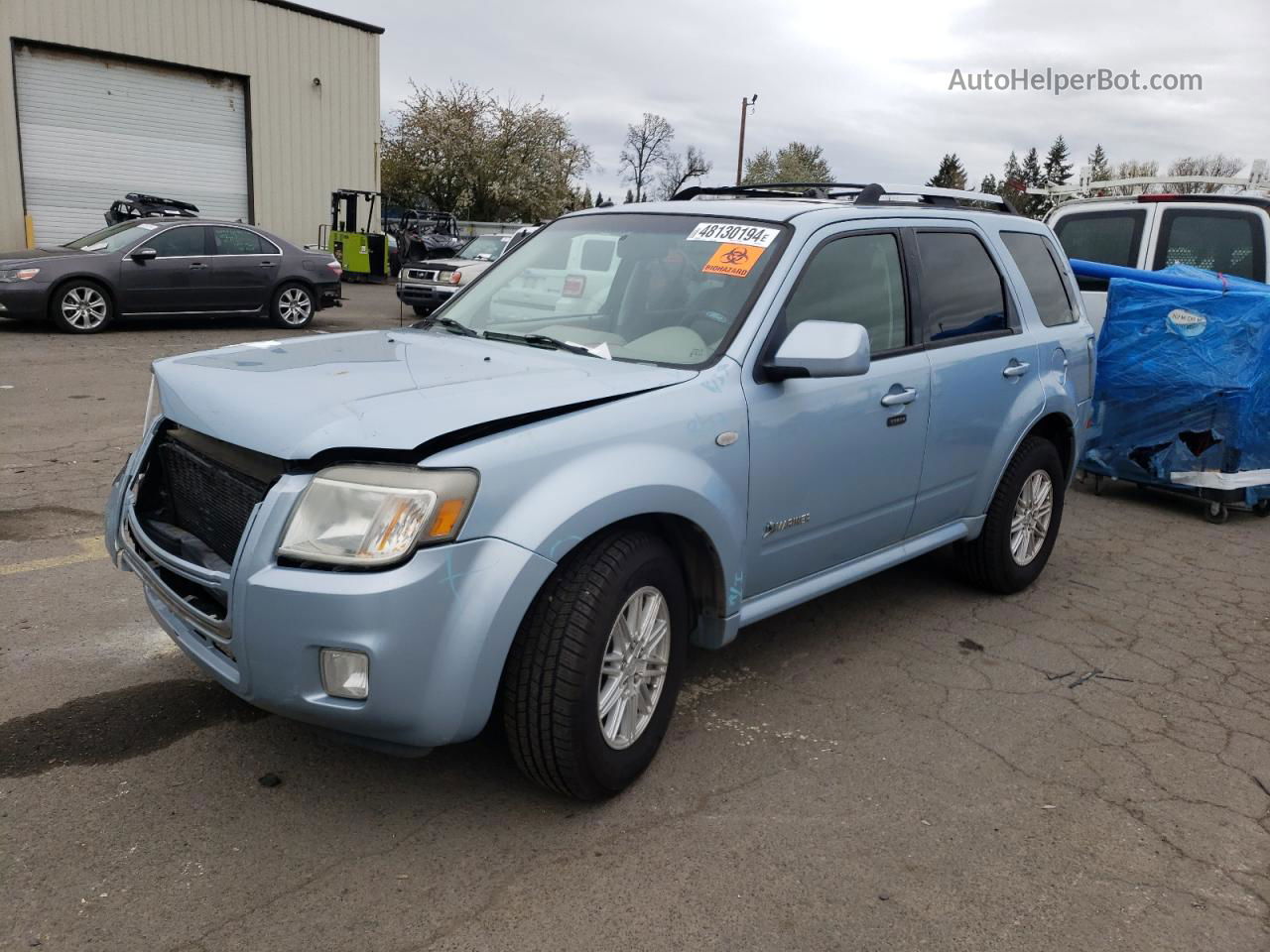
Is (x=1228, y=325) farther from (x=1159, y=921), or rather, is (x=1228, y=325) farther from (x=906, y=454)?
(x=1159, y=921)

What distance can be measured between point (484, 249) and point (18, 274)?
734 cm

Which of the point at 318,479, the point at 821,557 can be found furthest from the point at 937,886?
the point at 318,479

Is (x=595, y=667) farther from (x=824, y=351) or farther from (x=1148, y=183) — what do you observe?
(x=1148, y=183)

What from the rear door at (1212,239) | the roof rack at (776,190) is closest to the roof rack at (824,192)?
the roof rack at (776,190)

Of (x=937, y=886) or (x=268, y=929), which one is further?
(x=937, y=886)

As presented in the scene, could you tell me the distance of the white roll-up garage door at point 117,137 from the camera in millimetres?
21641

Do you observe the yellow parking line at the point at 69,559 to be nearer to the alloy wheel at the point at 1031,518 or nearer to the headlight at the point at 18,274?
the alloy wheel at the point at 1031,518

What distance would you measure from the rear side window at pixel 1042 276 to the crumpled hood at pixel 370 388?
252 centimetres

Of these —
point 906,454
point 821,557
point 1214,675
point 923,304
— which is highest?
point 923,304

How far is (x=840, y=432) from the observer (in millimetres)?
3699

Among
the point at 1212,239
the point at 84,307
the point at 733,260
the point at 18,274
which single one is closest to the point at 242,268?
the point at 84,307

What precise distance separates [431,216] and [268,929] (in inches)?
1296

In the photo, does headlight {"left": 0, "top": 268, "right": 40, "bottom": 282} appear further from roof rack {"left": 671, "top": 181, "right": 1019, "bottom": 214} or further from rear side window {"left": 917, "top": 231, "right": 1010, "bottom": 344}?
rear side window {"left": 917, "top": 231, "right": 1010, "bottom": 344}

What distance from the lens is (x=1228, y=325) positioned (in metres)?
6.58
